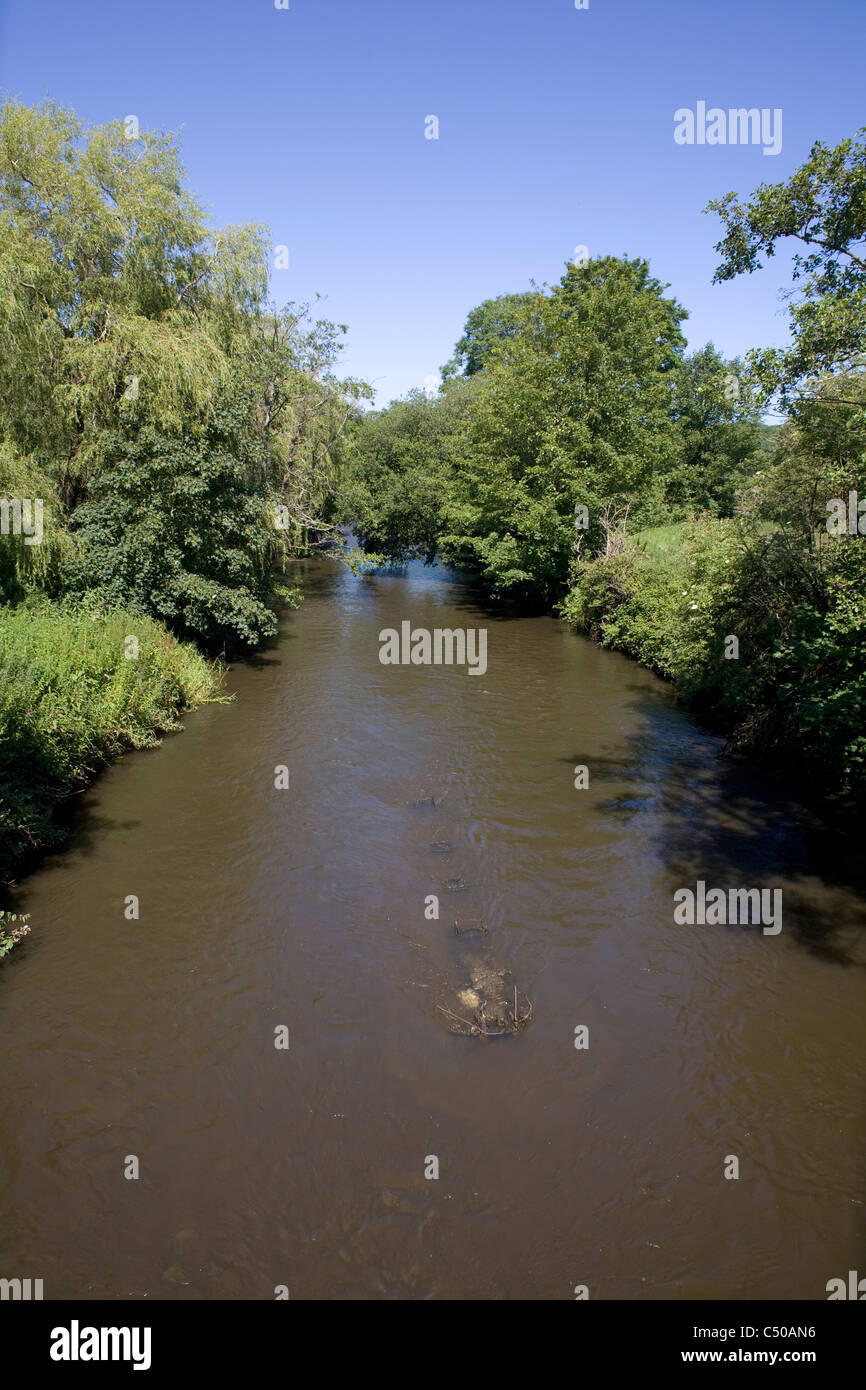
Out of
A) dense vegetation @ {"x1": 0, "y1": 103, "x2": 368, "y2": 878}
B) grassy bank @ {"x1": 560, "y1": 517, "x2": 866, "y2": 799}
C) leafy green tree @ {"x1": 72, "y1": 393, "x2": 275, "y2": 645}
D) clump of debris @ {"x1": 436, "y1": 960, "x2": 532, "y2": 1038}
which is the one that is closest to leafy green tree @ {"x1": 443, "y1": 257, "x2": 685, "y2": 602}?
grassy bank @ {"x1": 560, "y1": 517, "x2": 866, "y2": 799}

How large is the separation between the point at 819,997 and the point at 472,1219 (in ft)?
14.1

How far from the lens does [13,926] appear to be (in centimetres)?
833

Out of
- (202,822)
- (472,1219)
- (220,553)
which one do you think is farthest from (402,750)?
(472,1219)

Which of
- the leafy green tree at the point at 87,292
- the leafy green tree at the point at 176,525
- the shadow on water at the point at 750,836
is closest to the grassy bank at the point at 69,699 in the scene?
the leafy green tree at the point at 176,525

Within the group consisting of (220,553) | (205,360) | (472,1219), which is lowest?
(472,1219)

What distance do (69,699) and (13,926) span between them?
3.80 metres

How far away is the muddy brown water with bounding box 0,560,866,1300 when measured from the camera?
5.20 metres

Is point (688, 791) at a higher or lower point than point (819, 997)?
higher

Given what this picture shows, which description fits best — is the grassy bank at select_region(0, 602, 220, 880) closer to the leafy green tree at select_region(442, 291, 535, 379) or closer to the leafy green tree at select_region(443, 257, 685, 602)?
the leafy green tree at select_region(443, 257, 685, 602)

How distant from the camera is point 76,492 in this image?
16656mm

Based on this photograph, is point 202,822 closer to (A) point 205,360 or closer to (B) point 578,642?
(A) point 205,360

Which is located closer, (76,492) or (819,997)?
(819,997)

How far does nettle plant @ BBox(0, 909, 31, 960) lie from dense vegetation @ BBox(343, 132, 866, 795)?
9.78 m

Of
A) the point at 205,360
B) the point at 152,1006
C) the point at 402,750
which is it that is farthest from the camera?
the point at 205,360
